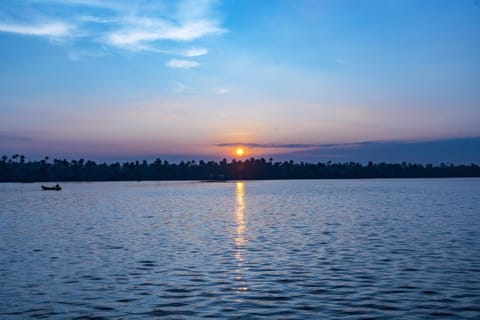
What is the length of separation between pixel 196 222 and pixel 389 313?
40.8 metres

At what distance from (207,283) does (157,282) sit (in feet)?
8.38

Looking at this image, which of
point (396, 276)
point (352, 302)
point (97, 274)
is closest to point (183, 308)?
point (352, 302)

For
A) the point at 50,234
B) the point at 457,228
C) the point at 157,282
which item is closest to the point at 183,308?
the point at 157,282

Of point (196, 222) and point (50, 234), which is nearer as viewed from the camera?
point (50, 234)

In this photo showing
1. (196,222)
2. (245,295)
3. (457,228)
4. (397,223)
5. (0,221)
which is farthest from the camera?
(0,221)

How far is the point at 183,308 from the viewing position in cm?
2044

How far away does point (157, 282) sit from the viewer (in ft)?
82.9

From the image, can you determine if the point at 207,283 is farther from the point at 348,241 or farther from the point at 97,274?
the point at 348,241

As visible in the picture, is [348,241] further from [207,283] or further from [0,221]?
[0,221]

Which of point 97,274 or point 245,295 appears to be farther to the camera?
point 97,274

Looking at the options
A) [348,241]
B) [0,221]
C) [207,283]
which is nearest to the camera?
[207,283]

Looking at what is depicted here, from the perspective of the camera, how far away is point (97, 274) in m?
27.6

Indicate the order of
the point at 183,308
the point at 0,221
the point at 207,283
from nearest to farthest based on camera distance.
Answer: the point at 183,308 → the point at 207,283 → the point at 0,221

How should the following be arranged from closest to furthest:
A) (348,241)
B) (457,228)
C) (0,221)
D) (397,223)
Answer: (348,241) → (457,228) → (397,223) → (0,221)
